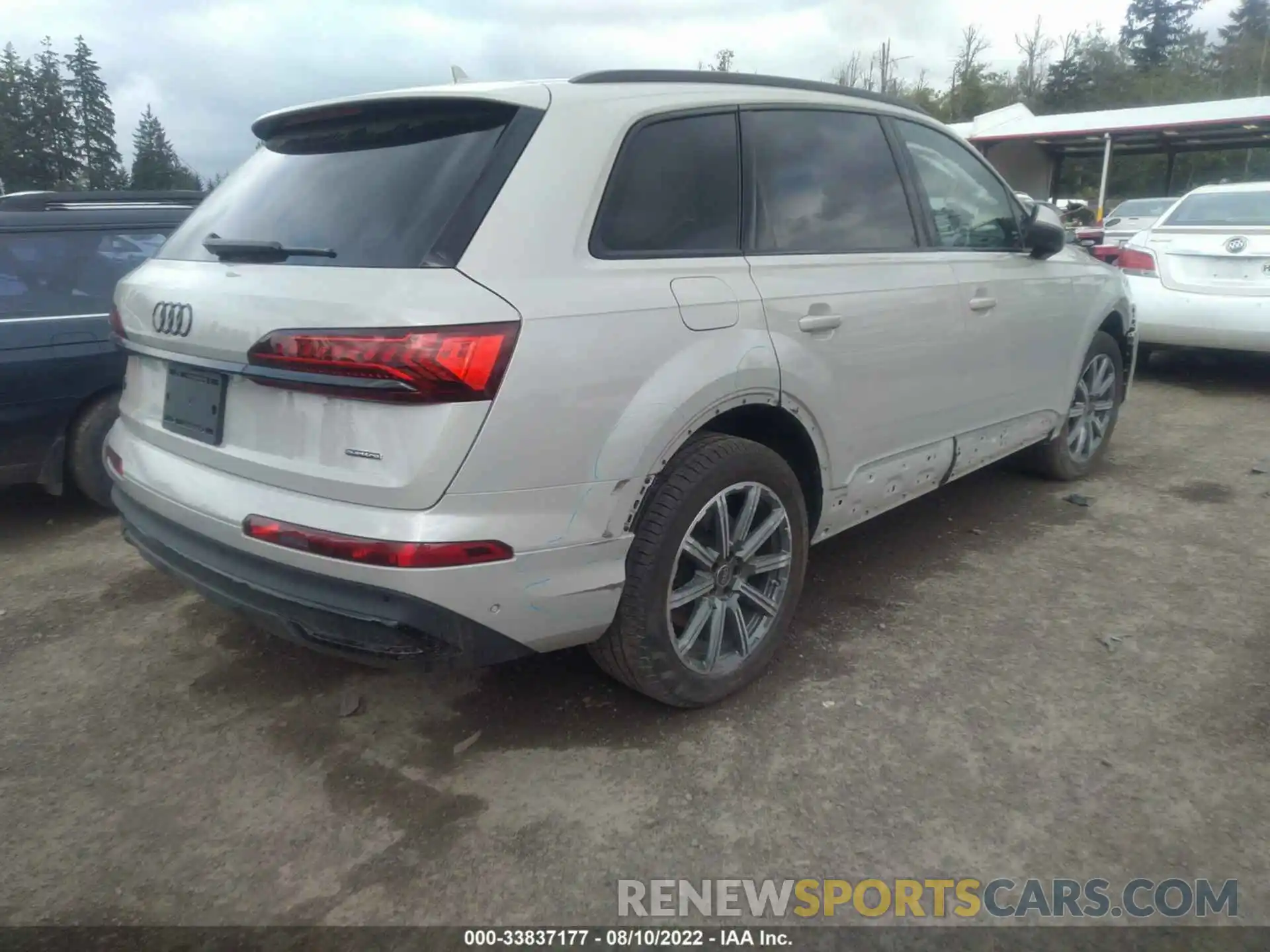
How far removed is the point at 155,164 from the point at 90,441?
5260 centimetres

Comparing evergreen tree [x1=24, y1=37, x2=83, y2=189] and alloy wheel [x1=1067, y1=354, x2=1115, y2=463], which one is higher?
evergreen tree [x1=24, y1=37, x2=83, y2=189]

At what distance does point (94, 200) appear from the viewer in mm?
5078

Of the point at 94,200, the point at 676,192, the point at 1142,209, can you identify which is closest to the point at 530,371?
the point at 676,192

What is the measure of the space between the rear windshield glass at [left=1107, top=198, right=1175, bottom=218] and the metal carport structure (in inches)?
112

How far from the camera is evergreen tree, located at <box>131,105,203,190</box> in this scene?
30522mm

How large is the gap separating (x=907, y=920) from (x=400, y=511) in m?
1.45

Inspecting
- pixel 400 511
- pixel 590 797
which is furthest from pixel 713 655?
pixel 400 511

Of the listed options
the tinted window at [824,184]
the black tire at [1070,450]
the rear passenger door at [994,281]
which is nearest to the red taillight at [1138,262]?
the black tire at [1070,450]

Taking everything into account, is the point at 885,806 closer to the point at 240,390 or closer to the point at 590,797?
the point at 590,797

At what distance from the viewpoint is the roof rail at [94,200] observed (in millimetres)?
4691

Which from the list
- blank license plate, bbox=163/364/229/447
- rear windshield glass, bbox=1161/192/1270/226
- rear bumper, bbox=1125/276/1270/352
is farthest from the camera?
rear windshield glass, bbox=1161/192/1270/226

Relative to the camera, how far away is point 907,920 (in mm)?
2037

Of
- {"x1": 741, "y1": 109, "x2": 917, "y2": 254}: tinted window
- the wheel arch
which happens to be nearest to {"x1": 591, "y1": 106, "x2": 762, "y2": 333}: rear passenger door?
{"x1": 741, "y1": 109, "x2": 917, "y2": 254}: tinted window

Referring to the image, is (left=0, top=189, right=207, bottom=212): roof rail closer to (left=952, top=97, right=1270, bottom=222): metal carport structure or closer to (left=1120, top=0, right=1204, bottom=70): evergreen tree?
(left=952, top=97, right=1270, bottom=222): metal carport structure
